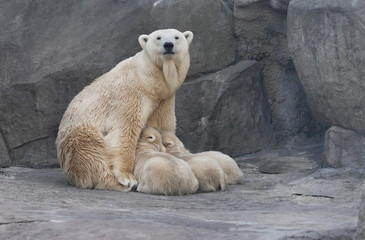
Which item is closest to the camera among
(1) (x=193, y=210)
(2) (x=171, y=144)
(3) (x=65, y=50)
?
(1) (x=193, y=210)

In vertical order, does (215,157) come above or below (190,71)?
below

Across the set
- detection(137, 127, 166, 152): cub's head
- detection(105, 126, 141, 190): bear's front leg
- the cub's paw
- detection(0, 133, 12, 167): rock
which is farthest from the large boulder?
the cub's paw

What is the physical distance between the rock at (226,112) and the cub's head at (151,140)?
1.29m

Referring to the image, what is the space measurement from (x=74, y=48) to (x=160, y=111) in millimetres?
1597

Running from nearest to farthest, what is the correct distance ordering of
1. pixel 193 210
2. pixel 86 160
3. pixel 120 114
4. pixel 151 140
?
1. pixel 193 210
2. pixel 86 160
3. pixel 120 114
4. pixel 151 140

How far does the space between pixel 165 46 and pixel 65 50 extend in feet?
5.92

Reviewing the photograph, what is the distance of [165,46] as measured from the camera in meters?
7.03

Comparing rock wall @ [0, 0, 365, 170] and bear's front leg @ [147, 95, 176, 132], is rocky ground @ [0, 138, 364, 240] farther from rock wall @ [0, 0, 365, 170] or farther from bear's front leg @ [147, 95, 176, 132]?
bear's front leg @ [147, 95, 176, 132]

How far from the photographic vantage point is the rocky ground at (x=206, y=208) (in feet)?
12.6

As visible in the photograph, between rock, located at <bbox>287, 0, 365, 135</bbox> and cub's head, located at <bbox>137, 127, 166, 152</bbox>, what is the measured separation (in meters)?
1.70

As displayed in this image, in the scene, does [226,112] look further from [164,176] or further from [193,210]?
[193,210]

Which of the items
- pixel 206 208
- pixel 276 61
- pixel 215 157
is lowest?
pixel 206 208

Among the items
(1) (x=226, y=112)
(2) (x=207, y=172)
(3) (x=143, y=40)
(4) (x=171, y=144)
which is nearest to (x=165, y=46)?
(3) (x=143, y=40)

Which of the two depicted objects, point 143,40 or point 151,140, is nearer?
point 151,140
